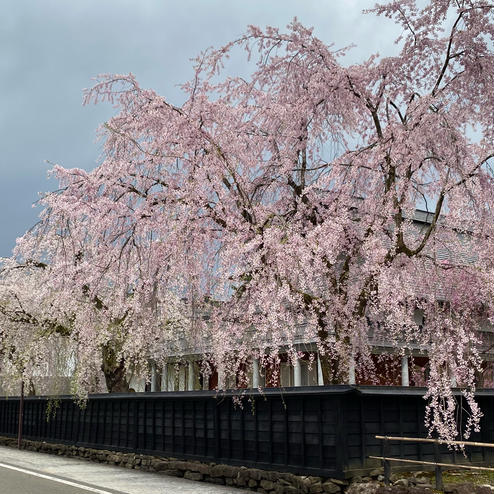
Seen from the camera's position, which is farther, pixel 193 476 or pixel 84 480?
pixel 193 476

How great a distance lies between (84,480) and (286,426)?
4555 millimetres

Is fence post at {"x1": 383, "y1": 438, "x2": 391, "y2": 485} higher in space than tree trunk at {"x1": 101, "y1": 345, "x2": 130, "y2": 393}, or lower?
lower

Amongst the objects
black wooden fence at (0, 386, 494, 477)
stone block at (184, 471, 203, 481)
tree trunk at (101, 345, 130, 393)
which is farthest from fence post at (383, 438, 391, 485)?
tree trunk at (101, 345, 130, 393)

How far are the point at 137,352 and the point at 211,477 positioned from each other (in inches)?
333

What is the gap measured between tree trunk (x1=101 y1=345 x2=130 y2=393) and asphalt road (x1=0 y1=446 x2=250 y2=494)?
12.5 feet

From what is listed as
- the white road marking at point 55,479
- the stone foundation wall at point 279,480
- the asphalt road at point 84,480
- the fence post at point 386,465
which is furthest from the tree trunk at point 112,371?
the fence post at point 386,465

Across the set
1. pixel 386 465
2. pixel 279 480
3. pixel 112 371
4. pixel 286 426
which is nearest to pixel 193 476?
pixel 279 480

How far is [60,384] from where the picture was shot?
20953 millimetres

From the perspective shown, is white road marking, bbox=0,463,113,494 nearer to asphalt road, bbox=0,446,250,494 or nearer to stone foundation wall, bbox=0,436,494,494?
asphalt road, bbox=0,446,250,494

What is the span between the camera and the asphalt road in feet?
37.7

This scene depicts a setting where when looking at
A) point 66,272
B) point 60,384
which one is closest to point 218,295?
point 66,272

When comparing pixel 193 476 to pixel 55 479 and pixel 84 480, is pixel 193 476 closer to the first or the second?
pixel 84 480

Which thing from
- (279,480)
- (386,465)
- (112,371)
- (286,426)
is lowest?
(279,480)

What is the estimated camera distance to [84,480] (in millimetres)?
12922
